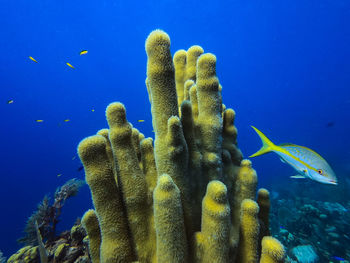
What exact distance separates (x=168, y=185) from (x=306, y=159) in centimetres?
222

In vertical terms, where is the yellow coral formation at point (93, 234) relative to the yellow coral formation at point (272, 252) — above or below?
above

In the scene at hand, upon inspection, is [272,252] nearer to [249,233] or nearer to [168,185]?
[249,233]

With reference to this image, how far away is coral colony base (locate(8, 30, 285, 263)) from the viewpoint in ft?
4.01

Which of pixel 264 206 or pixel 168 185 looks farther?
pixel 264 206

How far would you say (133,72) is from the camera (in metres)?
95.6

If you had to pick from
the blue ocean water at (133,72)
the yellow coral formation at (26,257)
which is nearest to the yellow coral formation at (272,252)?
the yellow coral formation at (26,257)

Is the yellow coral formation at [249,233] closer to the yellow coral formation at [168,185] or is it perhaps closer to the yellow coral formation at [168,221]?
the yellow coral formation at [168,185]

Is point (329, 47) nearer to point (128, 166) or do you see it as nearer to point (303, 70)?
point (303, 70)

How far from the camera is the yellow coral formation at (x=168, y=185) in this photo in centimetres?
122

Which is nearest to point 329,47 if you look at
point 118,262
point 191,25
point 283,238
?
point 191,25

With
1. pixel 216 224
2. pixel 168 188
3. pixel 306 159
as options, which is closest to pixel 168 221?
pixel 168 188

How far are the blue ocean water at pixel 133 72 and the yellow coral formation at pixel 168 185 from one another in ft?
182

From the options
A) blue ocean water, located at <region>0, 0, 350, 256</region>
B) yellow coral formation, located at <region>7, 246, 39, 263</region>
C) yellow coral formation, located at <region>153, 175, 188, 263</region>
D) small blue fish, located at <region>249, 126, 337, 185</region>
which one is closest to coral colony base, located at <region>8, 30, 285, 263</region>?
yellow coral formation, located at <region>153, 175, 188, 263</region>

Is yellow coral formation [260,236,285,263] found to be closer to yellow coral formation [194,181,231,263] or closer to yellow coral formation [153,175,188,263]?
yellow coral formation [194,181,231,263]
